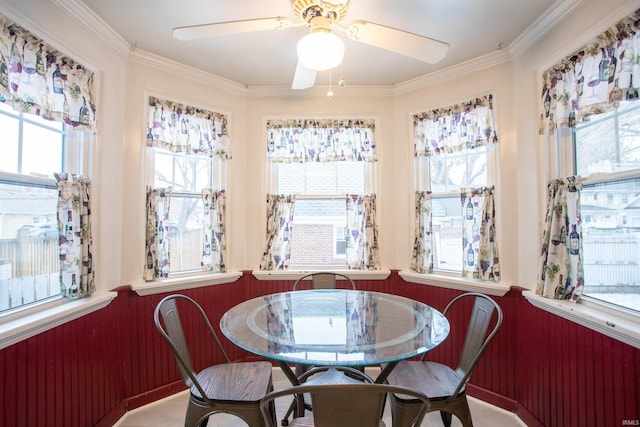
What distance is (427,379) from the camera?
161 centimetres

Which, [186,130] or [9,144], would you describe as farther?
[186,130]

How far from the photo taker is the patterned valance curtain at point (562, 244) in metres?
1.77

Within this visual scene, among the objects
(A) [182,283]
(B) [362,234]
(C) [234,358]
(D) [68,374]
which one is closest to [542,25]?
(B) [362,234]

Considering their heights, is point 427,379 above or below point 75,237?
below

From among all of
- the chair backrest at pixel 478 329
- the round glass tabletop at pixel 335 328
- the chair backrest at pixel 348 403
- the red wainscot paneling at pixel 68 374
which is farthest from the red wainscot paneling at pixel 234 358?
the chair backrest at pixel 348 403

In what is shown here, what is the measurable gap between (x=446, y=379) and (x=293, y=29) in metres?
2.29

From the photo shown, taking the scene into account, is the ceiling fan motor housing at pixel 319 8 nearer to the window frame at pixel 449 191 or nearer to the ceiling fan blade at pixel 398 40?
the ceiling fan blade at pixel 398 40

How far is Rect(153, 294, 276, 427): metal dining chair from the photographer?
1406 millimetres

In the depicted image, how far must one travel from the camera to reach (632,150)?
60.2 inches

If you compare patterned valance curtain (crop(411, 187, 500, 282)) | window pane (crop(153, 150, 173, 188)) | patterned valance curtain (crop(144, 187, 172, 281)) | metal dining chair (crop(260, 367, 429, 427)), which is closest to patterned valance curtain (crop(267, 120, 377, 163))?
patterned valance curtain (crop(411, 187, 500, 282))

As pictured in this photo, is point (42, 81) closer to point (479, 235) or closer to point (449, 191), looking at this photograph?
point (449, 191)

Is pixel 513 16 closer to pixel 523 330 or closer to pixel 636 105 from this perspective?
pixel 636 105

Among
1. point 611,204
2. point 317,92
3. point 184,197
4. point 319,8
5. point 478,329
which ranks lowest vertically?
point 478,329

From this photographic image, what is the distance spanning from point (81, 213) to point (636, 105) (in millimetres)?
3105
